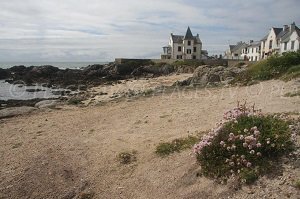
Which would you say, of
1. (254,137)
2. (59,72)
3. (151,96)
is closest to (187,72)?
(59,72)

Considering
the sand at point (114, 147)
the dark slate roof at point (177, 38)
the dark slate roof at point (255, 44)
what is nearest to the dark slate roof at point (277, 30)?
the dark slate roof at point (255, 44)

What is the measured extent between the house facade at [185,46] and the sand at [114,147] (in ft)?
206

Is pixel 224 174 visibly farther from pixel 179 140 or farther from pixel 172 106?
pixel 172 106

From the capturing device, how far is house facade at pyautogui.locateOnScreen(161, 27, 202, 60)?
80250 millimetres

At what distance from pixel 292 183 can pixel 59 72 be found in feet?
188

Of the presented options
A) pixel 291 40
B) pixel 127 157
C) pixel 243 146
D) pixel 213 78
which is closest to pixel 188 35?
pixel 291 40

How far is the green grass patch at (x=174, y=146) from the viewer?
8.86 m

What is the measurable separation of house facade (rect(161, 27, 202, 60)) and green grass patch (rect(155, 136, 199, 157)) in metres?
71.8

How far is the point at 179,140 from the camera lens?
9555 millimetres

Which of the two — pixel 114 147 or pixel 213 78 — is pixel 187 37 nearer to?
pixel 213 78

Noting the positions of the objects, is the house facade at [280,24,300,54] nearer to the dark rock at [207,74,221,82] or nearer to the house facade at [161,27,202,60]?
the house facade at [161,27,202,60]

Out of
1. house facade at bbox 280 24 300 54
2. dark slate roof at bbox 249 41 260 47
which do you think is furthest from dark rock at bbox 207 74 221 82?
dark slate roof at bbox 249 41 260 47

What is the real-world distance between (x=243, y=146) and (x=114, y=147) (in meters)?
4.74

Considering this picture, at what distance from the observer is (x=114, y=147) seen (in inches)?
407
